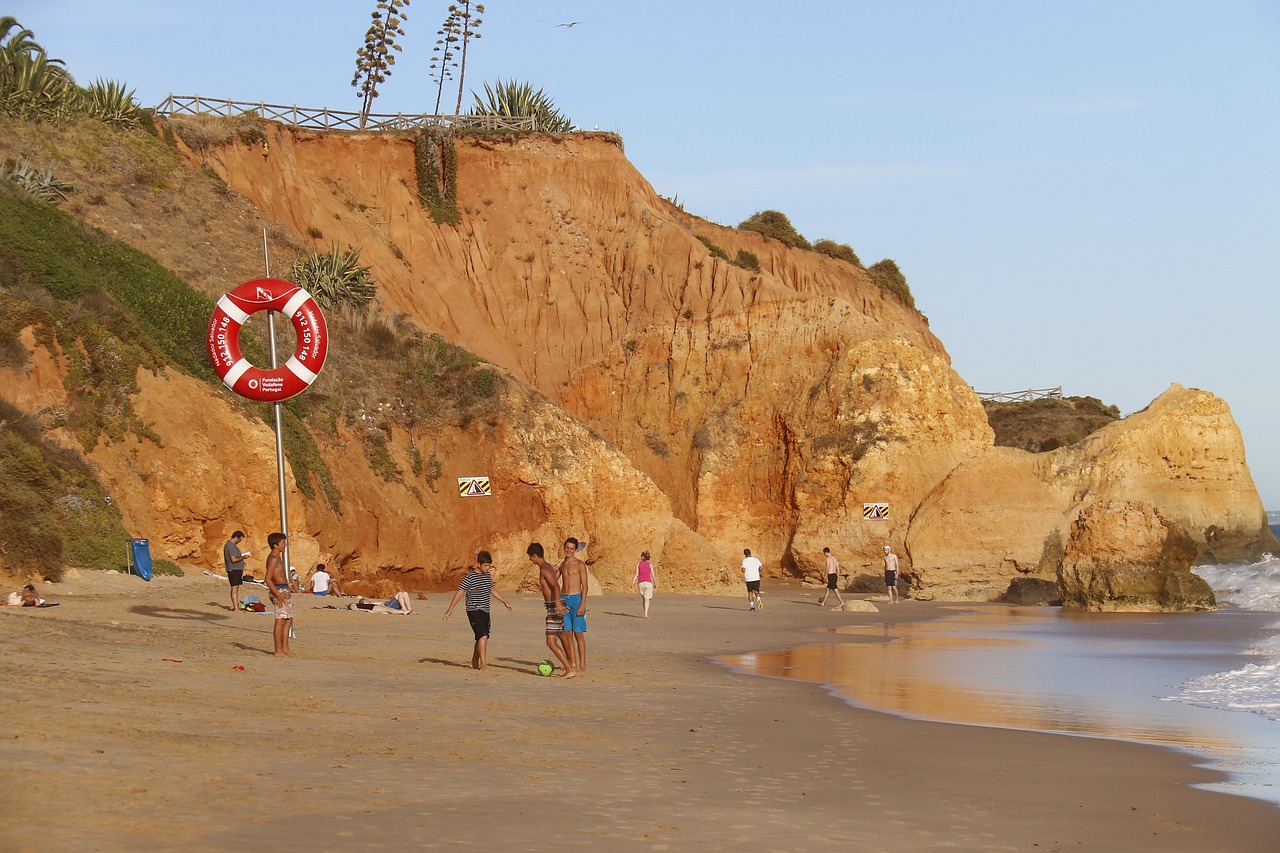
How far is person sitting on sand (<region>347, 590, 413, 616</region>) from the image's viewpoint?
2147 cm

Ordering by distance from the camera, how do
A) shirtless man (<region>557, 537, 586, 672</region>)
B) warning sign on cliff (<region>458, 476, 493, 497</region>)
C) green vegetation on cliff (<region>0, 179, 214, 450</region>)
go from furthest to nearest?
warning sign on cliff (<region>458, 476, 493, 497</region>), green vegetation on cliff (<region>0, 179, 214, 450</region>), shirtless man (<region>557, 537, 586, 672</region>)

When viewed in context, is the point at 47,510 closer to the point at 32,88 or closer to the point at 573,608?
the point at 573,608

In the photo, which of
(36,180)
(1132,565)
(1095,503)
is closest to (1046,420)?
(1095,503)

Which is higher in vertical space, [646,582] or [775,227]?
[775,227]

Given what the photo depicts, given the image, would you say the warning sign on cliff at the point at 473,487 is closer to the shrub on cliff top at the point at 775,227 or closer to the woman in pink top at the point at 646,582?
the woman in pink top at the point at 646,582

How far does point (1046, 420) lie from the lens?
2854 inches

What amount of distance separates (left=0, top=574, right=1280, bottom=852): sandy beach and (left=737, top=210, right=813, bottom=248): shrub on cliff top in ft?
136

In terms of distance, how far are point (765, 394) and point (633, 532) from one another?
1218 cm

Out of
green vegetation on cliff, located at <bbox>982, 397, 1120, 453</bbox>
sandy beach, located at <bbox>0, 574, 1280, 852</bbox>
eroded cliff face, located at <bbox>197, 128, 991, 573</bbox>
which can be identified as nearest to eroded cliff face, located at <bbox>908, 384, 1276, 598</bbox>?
eroded cliff face, located at <bbox>197, 128, 991, 573</bbox>

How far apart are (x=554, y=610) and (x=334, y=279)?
2161 centimetres

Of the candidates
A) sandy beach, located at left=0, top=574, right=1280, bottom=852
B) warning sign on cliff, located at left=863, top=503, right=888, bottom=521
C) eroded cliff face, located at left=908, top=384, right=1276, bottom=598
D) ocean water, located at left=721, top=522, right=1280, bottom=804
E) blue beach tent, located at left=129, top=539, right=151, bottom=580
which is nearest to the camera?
sandy beach, located at left=0, top=574, right=1280, bottom=852

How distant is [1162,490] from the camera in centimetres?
5050

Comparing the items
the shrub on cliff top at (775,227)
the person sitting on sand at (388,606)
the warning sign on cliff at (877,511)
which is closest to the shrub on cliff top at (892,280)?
the shrub on cliff top at (775,227)

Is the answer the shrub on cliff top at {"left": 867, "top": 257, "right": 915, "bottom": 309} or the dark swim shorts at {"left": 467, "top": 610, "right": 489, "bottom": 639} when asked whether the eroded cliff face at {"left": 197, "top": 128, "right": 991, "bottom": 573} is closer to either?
the shrub on cliff top at {"left": 867, "top": 257, "right": 915, "bottom": 309}
